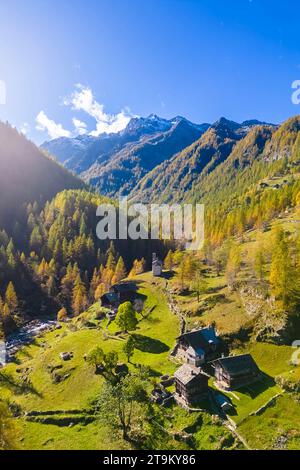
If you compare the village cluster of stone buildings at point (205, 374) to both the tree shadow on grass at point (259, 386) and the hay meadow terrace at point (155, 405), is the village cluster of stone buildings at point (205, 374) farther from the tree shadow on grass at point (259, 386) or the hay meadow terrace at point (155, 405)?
the hay meadow terrace at point (155, 405)

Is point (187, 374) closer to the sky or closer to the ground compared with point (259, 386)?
closer to the sky

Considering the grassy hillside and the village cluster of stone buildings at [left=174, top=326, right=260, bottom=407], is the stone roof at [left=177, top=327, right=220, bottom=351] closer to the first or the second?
the village cluster of stone buildings at [left=174, top=326, right=260, bottom=407]

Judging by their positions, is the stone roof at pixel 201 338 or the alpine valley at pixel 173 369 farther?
the stone roof at pixel 201 338

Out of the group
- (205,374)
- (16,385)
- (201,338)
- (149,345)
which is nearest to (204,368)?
(201,338)

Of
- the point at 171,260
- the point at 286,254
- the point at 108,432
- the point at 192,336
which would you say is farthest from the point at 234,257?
the point at 108,432

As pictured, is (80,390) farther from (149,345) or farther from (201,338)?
(201,338)

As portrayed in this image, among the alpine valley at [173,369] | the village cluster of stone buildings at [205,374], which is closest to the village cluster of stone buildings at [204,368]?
the village cluster of stone buildings at [205,374]
